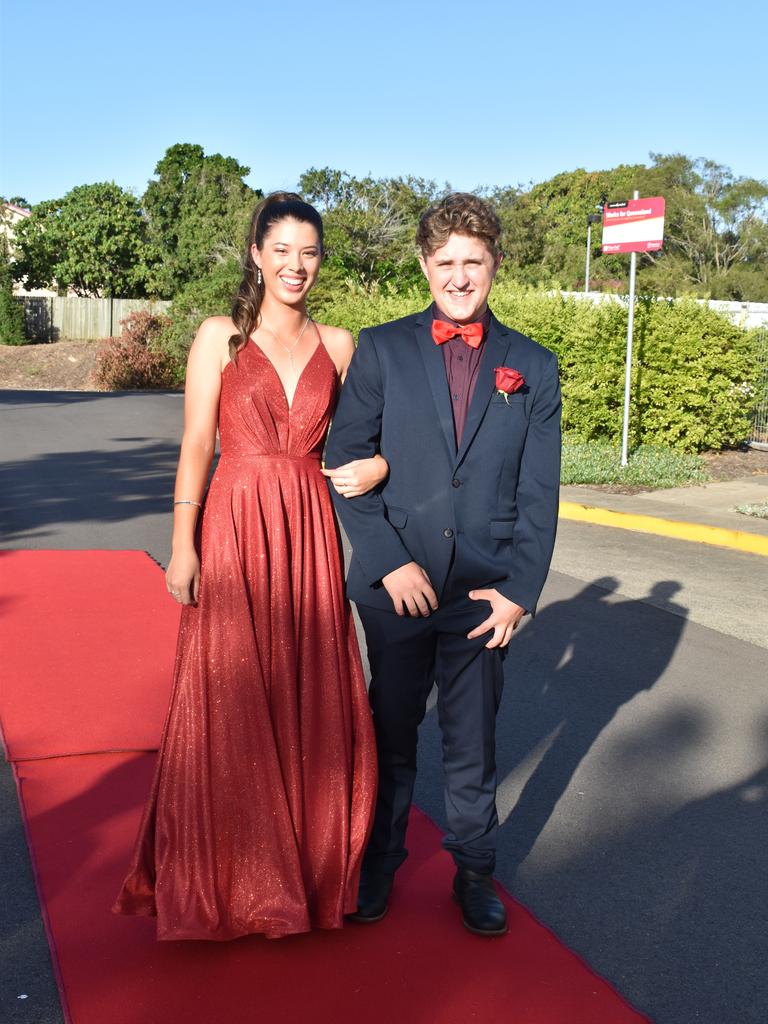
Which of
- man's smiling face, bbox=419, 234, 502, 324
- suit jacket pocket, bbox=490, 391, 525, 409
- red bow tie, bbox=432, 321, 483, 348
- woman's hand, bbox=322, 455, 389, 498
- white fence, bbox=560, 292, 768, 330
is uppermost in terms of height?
white fence, bbox=560, 292, 768, 330

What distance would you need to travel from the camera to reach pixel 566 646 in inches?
255

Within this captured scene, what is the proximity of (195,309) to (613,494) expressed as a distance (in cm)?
2614

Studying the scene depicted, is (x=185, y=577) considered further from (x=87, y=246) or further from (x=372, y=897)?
(x=87, y=246)

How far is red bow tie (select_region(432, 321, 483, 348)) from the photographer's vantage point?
10.4ft

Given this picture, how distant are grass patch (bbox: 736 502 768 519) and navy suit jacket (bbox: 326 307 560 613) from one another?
7839 mm

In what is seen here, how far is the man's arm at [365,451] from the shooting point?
10.3ft

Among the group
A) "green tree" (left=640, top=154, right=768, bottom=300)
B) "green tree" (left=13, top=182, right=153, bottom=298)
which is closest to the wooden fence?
"green tree" (left=13, top=182, right=153, bottom=298)

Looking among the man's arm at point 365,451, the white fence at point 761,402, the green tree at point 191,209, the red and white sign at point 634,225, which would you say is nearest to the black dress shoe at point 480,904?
the man's arm at point 365,451

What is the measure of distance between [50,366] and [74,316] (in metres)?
6.97

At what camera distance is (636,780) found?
4.62m

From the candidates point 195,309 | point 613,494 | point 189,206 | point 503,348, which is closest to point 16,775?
point 503,348

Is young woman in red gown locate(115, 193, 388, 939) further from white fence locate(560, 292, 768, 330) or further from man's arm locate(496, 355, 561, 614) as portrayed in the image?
white fence locate(560, 292, 768, 330)

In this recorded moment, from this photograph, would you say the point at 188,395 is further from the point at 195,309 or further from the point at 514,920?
the point at 195,309

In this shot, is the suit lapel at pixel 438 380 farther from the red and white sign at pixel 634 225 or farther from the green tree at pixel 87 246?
the green tree at pixel 87 246
